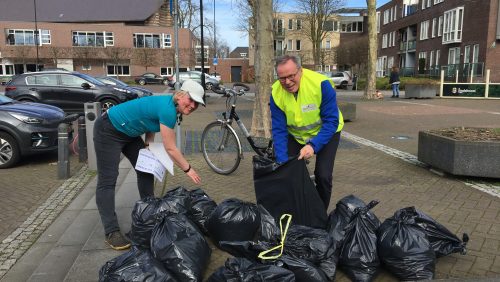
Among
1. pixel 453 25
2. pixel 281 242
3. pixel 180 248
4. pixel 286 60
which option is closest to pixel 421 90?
pixel 453 25

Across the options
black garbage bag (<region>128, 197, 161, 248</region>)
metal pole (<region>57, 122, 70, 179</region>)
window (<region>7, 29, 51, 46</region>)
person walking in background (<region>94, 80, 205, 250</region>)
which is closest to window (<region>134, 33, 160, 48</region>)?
window (<region>7, 29, 51, 46</region>)

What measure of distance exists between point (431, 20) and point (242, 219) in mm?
46366

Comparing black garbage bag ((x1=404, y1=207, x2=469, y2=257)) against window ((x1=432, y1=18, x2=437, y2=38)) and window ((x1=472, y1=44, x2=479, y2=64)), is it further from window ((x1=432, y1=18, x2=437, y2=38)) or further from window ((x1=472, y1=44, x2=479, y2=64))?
window ((x1=432, y1=18, x2=437, y2=38))

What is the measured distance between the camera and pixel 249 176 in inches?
244

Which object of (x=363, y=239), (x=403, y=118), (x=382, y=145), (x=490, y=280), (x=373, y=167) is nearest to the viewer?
(x=490, y=280)

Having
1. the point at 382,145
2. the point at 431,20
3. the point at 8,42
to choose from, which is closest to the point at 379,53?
the point at 431,20

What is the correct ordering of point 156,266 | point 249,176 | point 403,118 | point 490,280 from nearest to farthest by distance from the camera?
point 156,266, point 490,280, point 249,176, point 403,118

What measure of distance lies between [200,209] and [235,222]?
58 centimetres

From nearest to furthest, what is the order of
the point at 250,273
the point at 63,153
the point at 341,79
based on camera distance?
the point at 250,273, the point at 63,153, the point at 341,79

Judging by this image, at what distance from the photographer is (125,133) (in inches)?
145

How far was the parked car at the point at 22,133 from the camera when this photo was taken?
7133 millimetres

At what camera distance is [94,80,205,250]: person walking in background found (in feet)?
11.0

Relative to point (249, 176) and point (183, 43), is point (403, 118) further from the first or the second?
point (183, 43)

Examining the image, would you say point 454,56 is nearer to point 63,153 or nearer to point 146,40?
point 146,40
